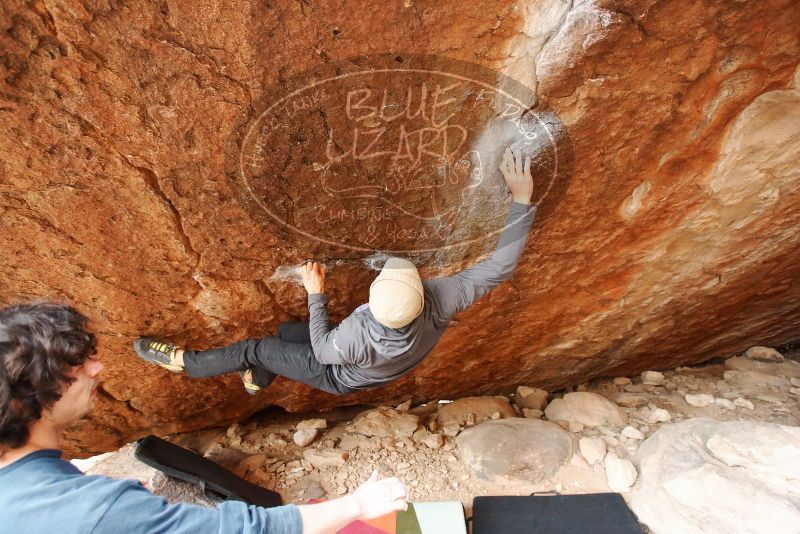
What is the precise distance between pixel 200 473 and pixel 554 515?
6.83ft

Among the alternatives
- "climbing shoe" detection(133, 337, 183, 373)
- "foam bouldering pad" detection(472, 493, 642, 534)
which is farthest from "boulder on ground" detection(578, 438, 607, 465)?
"climbing shoe" detection(133, 337, 183, 373)

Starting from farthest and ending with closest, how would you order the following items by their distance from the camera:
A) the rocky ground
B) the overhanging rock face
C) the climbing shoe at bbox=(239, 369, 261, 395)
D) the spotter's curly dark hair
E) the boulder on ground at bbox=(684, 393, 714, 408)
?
the boulder on ground at bbox=(684, 393, 714, 408) < the rocky ground < the climbing shoe at bbox=(239, 369, 261, 395) < the overhanging rock face < the spotter's curly dark hair

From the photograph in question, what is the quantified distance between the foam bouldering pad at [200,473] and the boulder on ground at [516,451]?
128 cm

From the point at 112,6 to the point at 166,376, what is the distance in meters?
2.12

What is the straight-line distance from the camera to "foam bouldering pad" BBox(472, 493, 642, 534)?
106 inches

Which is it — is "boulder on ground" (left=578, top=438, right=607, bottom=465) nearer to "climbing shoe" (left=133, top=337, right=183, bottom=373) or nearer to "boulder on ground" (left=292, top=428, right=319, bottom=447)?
"boulder on ground" (left=292, top=428, right=319, bottom=447)

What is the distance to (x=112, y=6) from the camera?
160 cm

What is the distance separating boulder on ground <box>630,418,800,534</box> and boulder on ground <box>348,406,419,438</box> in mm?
1466

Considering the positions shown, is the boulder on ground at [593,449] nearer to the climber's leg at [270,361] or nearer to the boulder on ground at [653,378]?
the boulder on ground at [653,378]

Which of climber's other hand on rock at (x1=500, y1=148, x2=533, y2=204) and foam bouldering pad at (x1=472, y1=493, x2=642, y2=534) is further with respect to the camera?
foam bouldering pad at (x1=472, y1=493, x2=642, y2=534)

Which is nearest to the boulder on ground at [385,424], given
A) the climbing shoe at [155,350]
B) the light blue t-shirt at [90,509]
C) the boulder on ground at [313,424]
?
the boulder on ground at [313,424]

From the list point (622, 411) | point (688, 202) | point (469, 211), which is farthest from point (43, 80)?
point (622, 411)

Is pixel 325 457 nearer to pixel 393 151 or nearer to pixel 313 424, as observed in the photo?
pixel 313 424

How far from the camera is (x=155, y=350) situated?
2662 mm
